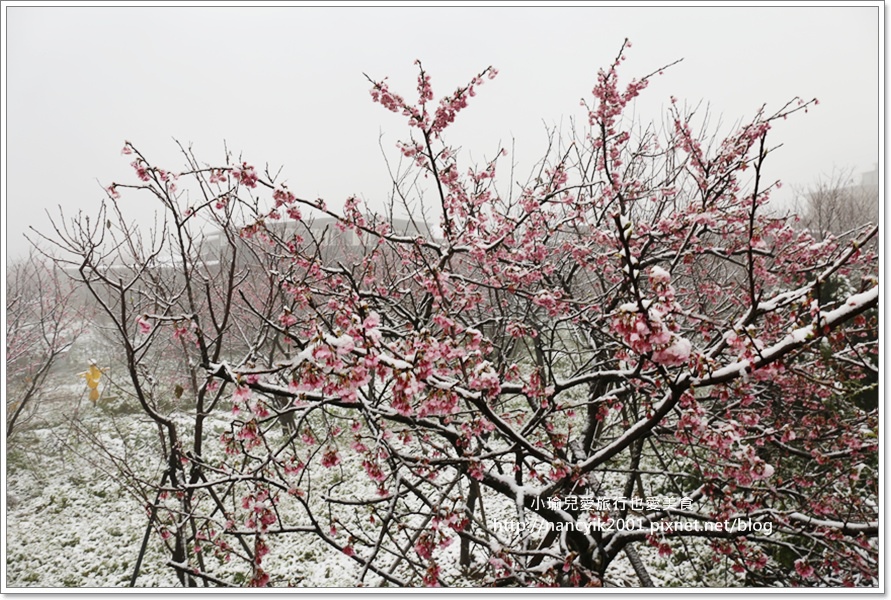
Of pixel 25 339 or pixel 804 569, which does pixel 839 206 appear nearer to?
pixel 804 569

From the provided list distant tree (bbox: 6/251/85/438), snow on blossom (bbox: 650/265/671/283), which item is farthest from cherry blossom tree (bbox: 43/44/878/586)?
distant tree (bbox: 6/251/85/438)

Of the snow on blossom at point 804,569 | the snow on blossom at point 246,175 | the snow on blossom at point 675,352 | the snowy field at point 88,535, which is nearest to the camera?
the snow on blossom at point 675,352

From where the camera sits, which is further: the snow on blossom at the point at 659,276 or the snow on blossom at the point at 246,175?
the snow on blossom at the point at 246,175

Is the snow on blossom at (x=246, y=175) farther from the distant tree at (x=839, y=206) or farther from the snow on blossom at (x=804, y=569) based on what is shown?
the distant tree at (x=839, y=206)

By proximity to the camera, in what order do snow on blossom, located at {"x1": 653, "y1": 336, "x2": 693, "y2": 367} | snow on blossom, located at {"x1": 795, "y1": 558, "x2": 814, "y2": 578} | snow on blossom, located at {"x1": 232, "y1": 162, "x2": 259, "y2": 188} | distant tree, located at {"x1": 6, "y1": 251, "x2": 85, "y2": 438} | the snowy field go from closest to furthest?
Answer: snow on blossom, located at {"x1": 653, "y1": 336, "x2": 693, "y2": 367} < snow on blossom, located at {"x1": 795, "y1": 558, "x2": 814, "y2": 578} < snow on blossom, located at {"x1": 232, "y1": 162, "x2": 259, "y2": 188} < the snowy field < distant tree, located at {"x1": 6, "y1": 251, "x2": 85, "y2": 438}

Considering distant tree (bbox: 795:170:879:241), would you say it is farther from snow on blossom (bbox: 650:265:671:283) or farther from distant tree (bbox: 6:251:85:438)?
distant tree (bbox: 6:251:85:438)

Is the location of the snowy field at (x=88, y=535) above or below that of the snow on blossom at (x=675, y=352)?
below

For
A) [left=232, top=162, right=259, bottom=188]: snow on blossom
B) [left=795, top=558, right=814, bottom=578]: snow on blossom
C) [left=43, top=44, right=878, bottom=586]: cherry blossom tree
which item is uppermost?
[left=232, top=162, right=259, bottom=188]: snow on blossom

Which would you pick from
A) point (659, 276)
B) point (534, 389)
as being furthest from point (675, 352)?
point (534, 389)

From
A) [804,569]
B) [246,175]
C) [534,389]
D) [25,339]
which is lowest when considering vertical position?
[804,569]

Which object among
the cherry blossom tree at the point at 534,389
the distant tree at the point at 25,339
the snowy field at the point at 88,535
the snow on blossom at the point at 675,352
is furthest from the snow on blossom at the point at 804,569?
the distant tree at the point at 25,339

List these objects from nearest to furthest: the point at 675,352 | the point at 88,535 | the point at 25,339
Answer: the point at 675,352, the point at 88,535, the point at 25,339

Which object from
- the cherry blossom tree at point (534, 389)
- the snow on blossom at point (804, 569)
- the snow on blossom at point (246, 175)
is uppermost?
the snow on blossom at point (246, 175)
